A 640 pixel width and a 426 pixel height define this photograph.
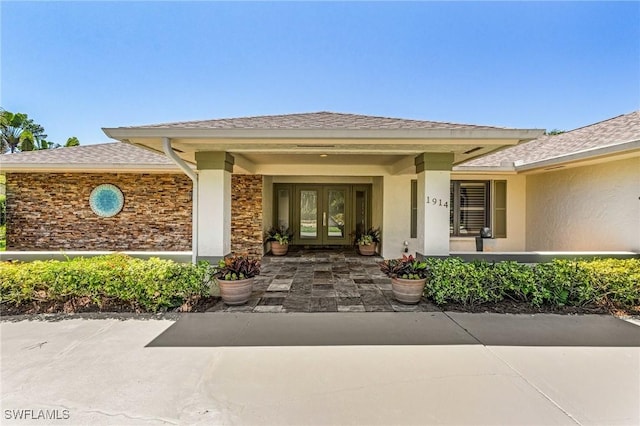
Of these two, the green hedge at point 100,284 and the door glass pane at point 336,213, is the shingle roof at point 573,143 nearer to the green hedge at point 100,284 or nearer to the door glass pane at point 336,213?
the door glass pane at point 336,213

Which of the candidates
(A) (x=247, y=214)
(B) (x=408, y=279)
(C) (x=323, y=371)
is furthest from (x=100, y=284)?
(A) (x=247, y=214)

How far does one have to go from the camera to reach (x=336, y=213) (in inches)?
467

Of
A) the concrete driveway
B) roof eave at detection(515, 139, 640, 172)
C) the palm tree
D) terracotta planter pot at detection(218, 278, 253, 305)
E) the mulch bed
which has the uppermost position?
the palm tree

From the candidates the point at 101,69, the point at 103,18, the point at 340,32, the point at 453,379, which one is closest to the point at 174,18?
the point at 103,18

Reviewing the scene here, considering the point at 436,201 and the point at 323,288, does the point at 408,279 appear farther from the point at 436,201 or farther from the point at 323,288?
the point at 323,288

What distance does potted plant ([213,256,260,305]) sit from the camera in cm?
489

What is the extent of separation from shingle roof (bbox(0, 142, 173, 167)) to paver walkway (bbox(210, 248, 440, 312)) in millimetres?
4167

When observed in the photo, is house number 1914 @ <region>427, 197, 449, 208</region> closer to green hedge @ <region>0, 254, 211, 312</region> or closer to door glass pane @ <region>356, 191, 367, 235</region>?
green hedge @ <region>0, 254, 211, 312</region>

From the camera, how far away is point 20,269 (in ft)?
15.7

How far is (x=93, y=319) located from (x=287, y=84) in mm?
15269

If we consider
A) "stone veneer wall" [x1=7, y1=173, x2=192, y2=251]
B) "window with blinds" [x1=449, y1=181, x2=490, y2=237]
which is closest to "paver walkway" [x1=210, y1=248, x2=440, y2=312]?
"window with blinds" [x1=449, y1=181, x2=490, y2=237]

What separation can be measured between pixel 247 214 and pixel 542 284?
290 inches

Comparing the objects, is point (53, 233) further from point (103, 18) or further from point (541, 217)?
point (541, 217)

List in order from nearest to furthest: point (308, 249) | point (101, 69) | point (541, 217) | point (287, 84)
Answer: point (541, 217) < point (308, 249) < point (101, 69) < point (287, 84)
